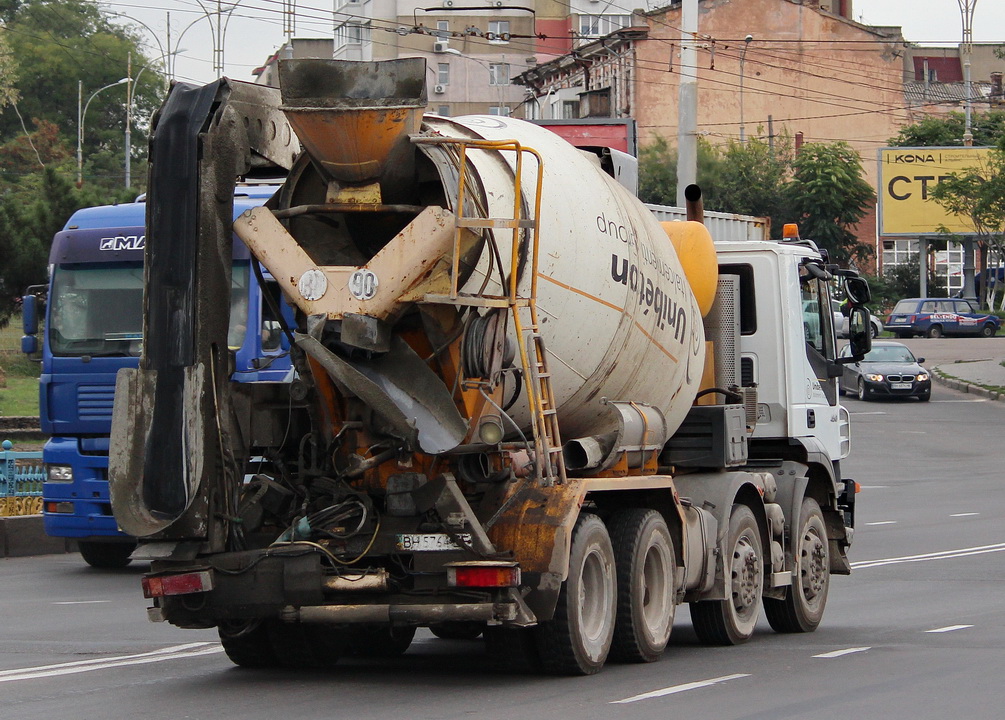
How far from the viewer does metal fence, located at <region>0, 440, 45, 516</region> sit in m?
19.3

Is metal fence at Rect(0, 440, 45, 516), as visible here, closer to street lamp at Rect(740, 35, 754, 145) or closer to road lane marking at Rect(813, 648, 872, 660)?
road lane marking at Rect(813, 648, 872, 660)

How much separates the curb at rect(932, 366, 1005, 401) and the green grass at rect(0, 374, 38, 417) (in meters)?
24.4

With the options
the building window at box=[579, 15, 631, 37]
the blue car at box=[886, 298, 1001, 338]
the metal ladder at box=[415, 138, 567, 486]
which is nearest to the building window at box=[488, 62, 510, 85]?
the building window at box=[579, 15, 631, 37]

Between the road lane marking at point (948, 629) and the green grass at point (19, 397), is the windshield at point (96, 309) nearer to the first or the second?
the road lane marking at point (948, 629)

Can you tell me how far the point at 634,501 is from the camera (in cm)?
993

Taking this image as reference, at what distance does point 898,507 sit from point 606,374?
15.7 metres

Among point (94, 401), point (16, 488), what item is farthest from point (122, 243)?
point (16, 488)

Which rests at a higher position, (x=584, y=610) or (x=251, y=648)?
(x=584, y=610)

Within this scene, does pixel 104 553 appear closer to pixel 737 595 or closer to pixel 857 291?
pixel 737 595

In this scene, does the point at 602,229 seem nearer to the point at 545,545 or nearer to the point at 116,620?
the point at 545,545

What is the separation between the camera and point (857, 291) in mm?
12977

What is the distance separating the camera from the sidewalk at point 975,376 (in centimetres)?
4325

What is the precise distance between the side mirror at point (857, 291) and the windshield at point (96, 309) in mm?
6913

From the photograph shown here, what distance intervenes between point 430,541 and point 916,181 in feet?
220
